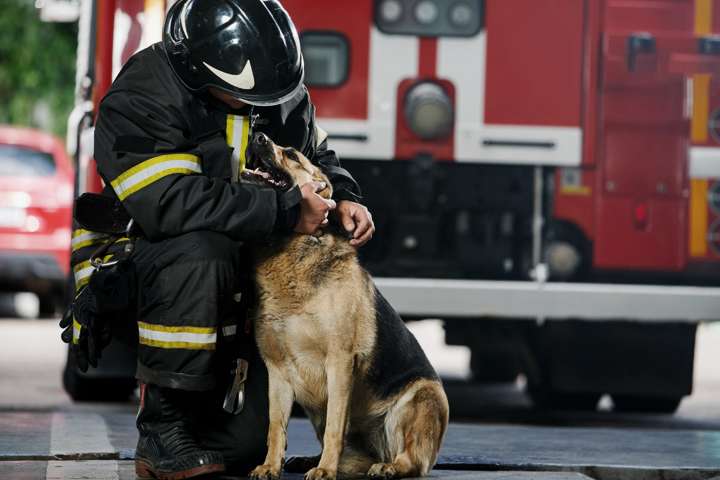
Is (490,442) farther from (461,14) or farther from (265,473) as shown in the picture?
(461,14)

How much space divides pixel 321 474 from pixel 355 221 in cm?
74

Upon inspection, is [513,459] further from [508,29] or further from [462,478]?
[508,29]

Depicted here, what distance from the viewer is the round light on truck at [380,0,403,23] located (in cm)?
617

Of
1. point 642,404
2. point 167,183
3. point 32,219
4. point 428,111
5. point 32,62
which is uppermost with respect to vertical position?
point 32,62

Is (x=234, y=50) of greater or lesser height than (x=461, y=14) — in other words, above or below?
below

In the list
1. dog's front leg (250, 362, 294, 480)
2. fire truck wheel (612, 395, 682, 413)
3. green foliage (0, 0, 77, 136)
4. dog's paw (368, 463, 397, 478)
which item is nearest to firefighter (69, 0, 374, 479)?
dog's front leg (250, 362, 294, 480)

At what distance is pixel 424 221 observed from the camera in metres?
6.24

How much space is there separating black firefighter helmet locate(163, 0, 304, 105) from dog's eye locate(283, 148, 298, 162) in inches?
5.3

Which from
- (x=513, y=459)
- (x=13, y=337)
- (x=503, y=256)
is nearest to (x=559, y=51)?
(x=503, y=256)

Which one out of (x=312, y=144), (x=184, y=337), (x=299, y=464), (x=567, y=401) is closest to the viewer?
(x=184, y=337)

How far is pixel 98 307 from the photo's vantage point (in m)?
4.00

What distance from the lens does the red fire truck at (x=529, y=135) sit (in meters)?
6.13

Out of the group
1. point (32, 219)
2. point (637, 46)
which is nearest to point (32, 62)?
point (32, 219)

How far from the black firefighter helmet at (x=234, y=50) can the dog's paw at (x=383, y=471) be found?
104cm
